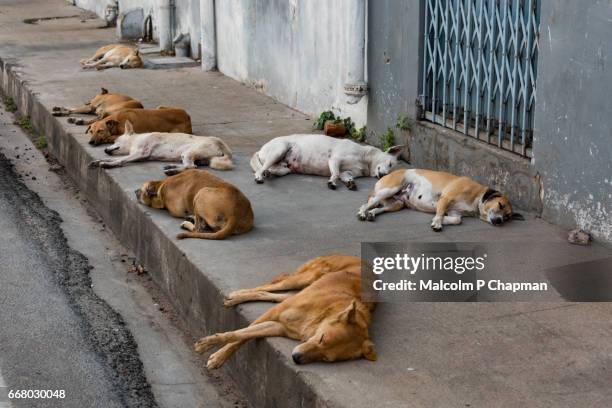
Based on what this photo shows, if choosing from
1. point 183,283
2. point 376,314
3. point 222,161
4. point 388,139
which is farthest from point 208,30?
point 376,314

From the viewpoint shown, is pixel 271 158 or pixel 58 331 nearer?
pixel 58 331

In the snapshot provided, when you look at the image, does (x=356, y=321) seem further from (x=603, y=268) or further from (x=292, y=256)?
→ (x=603, y=268)

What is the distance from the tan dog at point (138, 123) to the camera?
10688 mm

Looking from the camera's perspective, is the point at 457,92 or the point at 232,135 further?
the point at 232,135

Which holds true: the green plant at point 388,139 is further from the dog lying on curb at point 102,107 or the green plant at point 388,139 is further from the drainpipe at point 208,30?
the drainpipe at point 208,30

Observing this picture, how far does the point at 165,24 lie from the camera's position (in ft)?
57.6

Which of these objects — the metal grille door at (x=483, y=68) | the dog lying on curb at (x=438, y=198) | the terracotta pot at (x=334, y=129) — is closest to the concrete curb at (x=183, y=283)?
the dog lying on curb at (x=438, y=198)

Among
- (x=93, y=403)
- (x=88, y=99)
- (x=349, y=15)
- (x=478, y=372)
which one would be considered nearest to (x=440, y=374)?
(x=478, y=372)

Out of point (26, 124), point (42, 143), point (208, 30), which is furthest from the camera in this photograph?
point (208, 30)

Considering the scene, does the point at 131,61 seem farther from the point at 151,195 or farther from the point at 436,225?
the point at 436,225

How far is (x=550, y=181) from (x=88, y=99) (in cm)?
723

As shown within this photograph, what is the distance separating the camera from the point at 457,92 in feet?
30.8

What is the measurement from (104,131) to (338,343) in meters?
5.90

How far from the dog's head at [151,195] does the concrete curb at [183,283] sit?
90 mm
